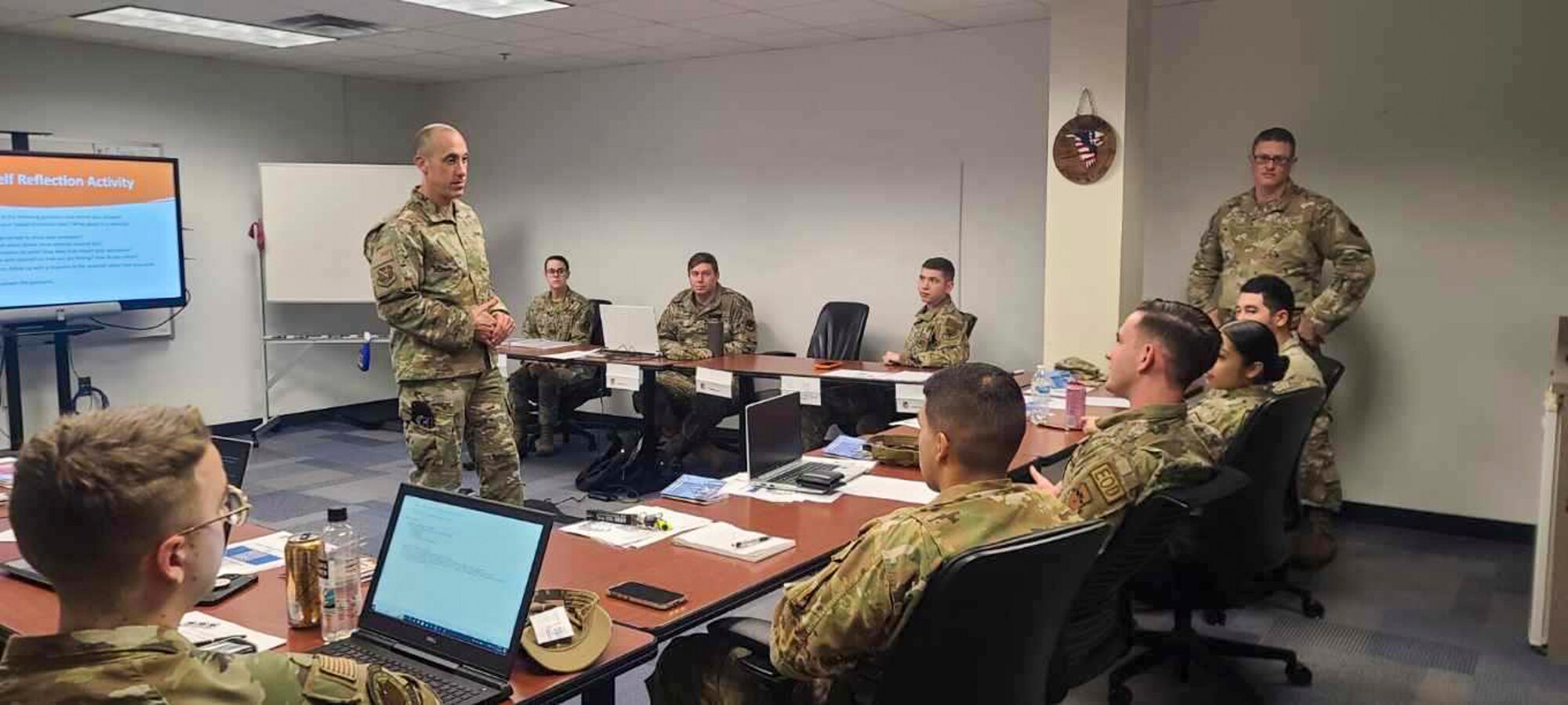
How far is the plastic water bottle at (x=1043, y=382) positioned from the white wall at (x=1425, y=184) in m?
1.48

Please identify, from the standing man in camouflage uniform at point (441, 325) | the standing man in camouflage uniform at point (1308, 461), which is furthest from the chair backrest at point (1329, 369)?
the standing man in camouflage uniform at point (441, 325)

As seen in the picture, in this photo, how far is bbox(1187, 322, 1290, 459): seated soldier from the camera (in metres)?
3.05

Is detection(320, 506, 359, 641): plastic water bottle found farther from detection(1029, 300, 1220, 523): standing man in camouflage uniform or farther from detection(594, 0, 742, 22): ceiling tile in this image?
detection(594, 0, 742, 22): ceiling tile

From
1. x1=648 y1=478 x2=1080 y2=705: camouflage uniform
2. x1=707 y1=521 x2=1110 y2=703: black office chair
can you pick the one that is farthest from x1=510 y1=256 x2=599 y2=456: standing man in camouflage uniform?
x1=707 y1=521 x2=1110 y2=703: black office chair

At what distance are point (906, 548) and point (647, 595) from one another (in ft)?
1.89

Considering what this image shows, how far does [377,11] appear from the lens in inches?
212

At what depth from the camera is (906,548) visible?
1650mm

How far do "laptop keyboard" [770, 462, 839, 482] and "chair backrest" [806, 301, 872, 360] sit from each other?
9.78ft

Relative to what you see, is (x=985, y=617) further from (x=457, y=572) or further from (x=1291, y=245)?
(x=1291, y=245)

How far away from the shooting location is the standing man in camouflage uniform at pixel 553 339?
258 inches

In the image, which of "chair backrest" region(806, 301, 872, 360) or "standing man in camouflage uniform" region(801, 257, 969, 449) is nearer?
"standing man in camouflage uniform" region(801, 257, 969, 449)

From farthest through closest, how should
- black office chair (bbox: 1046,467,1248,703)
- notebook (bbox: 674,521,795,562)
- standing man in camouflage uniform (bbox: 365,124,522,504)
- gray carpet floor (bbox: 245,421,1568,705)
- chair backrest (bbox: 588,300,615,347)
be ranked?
1. chair backrest (bbox: 588,300,615,347)
2. standing man in camouflage uniform (bbox: 365,124,522,504)
3. gray carpet floor (bbox: 245,421,1568,705)
4. notebook (bbox: 674,521,795,562)
5. black office chair (bbox: 1046,467,1248,703)

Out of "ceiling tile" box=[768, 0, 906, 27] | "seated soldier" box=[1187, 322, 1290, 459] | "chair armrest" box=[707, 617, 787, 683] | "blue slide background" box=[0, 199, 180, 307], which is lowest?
"chair armrest" box=[707, 617, 787, 683]

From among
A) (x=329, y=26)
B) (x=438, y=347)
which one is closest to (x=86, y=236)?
(x=329, y=26)
